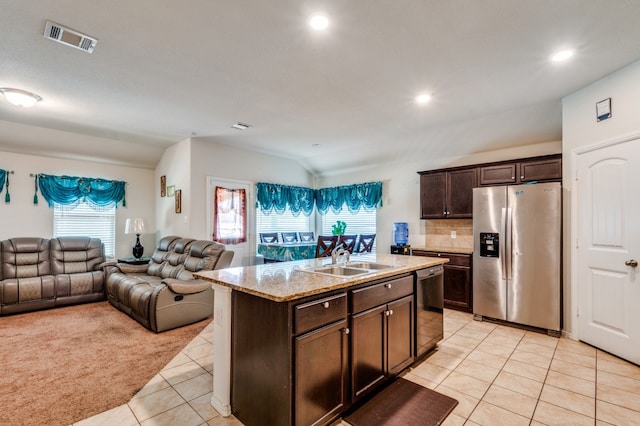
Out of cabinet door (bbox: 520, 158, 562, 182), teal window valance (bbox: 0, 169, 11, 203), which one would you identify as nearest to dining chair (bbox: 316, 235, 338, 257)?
cabinet door (bbox: 520, 158, 562, 182)

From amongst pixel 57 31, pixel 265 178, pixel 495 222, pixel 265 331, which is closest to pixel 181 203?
pixel 265 178

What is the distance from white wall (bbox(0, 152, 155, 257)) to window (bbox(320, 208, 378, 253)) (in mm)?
4070

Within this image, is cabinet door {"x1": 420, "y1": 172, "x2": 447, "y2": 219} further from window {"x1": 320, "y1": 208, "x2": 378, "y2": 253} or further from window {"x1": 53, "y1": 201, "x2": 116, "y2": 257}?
window {"x1": 53, "y1": 201, "x2": 116, "y2": 257}

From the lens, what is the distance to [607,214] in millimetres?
3121

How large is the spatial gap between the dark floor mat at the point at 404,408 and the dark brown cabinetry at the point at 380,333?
11 cm

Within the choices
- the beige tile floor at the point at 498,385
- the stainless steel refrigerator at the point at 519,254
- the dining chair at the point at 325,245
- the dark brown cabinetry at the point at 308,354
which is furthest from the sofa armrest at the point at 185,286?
the stainless steel refrigerator at the point at 519,254

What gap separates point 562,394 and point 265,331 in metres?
2.35

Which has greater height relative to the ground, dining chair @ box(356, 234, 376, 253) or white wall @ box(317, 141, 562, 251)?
white wall @ box(317, 141, 562, 251)

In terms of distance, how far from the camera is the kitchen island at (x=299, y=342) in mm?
1737

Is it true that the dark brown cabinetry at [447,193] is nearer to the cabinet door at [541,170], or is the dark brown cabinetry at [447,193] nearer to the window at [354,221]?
the cabinet door at [541,170]

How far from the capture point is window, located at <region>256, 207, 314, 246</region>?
652 centimetres

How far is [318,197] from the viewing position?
7555 millimetres

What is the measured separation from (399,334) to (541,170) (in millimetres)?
3029

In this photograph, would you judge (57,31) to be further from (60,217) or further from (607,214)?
(607,214)
